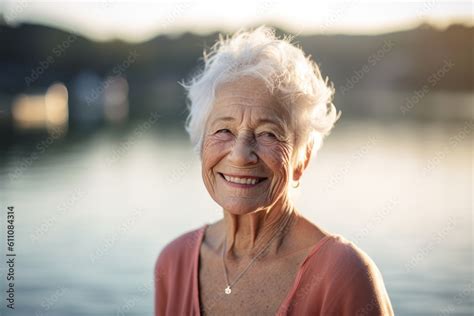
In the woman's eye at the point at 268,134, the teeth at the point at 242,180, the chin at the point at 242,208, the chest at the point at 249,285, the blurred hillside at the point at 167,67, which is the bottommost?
the chest at the point at 249,285

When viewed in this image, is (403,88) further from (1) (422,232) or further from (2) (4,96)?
(1) (422,232)

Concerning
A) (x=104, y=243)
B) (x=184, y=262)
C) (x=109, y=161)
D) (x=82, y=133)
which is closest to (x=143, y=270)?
(x=104, y=243)

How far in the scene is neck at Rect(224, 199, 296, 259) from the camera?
7.74 feet

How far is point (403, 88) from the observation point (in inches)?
3369

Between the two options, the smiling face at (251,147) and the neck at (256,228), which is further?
the neck at (256,228)

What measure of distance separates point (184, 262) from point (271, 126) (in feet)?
1.77

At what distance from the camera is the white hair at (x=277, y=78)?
2250 millimetres

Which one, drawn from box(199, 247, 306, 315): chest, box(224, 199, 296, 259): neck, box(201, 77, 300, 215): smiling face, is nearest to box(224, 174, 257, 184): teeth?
box(201, 77, 300, 215): smiling face

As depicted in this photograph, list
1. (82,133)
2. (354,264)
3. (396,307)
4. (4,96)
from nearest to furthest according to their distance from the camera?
(354,264), (396,307), (82,133), (4,96)

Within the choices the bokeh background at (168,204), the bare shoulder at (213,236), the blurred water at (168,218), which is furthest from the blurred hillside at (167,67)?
the bare shoulder at (213,236)

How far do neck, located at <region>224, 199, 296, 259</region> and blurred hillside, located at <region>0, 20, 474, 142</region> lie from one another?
1589 inches

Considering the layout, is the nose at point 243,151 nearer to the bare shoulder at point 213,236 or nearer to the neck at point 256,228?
the neck at point 256,228

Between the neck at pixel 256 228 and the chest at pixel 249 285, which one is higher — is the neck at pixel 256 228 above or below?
above

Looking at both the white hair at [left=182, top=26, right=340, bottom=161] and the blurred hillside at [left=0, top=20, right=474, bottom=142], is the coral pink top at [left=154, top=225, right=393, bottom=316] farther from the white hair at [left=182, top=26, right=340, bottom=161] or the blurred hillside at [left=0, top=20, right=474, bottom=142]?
the blurred hillside at [left=0, top=20, right=474, bottom=142]
